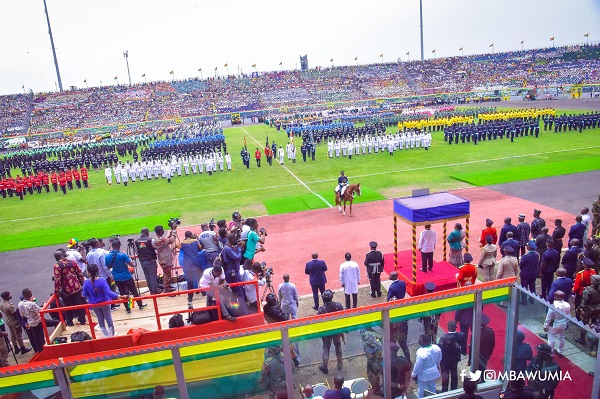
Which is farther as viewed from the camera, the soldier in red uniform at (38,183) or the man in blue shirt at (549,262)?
the soldier in red uniform at (38,183)

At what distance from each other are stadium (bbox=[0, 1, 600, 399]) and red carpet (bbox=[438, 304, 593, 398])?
27 millimetres

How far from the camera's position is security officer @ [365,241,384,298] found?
9.41 meters

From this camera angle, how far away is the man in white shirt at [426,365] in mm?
5359

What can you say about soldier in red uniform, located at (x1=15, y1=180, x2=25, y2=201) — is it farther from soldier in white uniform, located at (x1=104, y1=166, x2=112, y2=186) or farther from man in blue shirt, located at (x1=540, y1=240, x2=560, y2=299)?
man in blue shirt, located at (x1=540, y1=240, x2=560, y2=299)

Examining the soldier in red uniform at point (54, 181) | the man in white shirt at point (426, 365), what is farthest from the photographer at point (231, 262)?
the soldier in red uniform at point (54, 181)

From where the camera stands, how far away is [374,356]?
205 inches

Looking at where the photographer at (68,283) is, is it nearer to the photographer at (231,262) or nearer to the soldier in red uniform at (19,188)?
the photographer at (231,262)

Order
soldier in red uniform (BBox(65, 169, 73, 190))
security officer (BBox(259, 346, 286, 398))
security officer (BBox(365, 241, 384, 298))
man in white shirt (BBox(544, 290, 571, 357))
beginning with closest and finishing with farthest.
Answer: security officer (BBox(259, 346, 286, 398)) → man in white shirt (BBox(544, 290, 571, 357)) → security officer (BBox(365, 241, 384, 298)) → soldier in red uniform (BBox(65, 169, 73, 190))

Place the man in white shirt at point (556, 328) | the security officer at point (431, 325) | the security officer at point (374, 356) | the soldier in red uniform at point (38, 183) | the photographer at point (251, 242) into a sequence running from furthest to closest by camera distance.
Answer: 1. the soldier in red uniform at point (38, 183)
2. the photographer at point (251, 242)
3. the security officer at point (431, 325)
4. the security officer at point (374, 356)
5. the man in white shirt at point (556, 328)

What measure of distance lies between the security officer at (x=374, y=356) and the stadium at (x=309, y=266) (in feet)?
0.09

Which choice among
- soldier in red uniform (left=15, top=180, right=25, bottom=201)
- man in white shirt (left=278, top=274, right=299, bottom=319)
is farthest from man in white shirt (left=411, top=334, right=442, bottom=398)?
soldier in red uniform (left=15, top=180, right=25, bottom=201)

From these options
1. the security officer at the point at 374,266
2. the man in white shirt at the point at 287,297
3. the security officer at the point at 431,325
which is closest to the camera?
the security officer at the point at 431,325

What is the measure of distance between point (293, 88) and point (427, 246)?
69.0m

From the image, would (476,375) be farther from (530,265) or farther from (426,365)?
(530,265)
